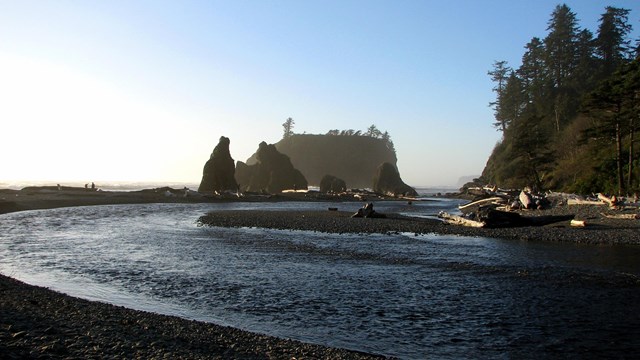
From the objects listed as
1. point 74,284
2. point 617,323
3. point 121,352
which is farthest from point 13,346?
point 617,323

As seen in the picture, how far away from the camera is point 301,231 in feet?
99.5

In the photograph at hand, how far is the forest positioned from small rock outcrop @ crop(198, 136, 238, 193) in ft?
188

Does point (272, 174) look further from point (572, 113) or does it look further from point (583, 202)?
point (583, 202)

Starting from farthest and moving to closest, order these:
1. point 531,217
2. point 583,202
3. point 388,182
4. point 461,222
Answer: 1. point 388,182
2. point 583,202
3. point 461,222
4. point 531,217

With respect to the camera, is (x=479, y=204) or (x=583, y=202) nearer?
(x=583, y=202)

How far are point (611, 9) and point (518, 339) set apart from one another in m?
94.8

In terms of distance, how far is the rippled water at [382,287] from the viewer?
29.7 ft

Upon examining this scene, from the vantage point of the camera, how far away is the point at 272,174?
426 feet

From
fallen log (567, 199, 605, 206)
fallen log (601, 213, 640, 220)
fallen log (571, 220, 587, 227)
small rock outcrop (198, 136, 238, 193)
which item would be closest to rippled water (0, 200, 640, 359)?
fallen log (571, 220, 587, 227)

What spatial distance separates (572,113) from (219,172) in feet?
234

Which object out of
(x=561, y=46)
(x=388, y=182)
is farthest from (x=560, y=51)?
(x=388, y=182)

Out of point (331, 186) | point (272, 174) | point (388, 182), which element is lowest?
point (331, 186)

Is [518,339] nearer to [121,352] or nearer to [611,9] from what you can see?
[121,352]

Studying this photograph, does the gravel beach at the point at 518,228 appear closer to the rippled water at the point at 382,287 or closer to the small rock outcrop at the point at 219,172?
the rippled water at the point at 382,287
